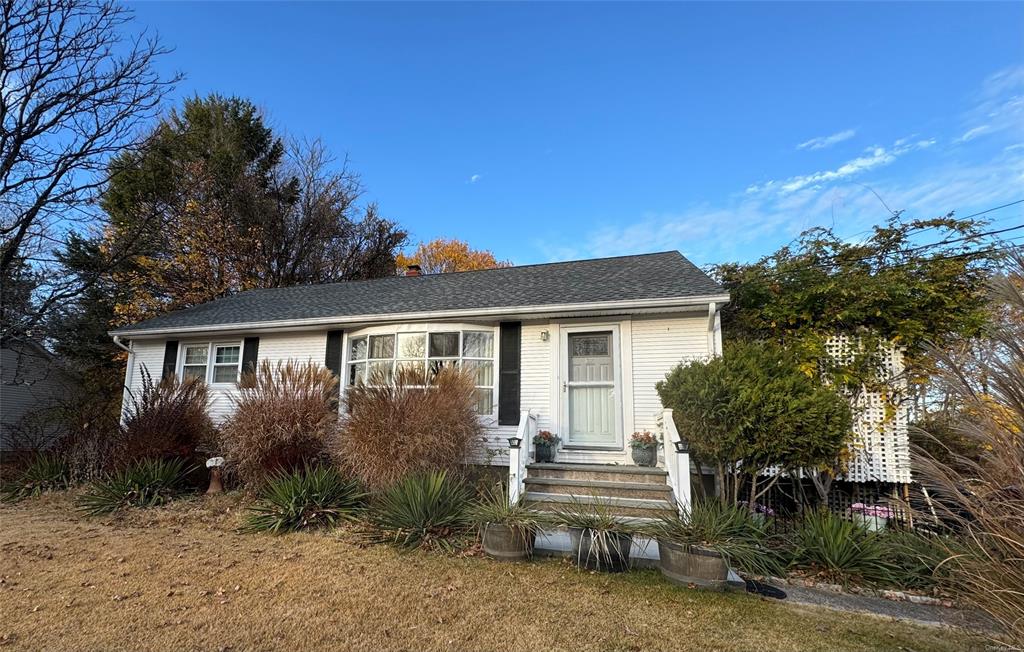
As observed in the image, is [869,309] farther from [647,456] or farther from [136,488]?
[136,488]

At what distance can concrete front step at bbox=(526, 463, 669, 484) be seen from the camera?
6.21m

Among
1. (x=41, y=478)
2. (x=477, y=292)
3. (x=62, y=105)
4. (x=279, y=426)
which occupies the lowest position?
(x=41, y=478)

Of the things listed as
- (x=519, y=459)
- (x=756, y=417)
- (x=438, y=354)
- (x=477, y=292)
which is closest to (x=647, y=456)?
(x=756, y=417)

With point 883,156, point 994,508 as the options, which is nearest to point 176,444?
point 994,508

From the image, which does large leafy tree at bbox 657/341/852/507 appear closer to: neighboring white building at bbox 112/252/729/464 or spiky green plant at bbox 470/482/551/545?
neighboring white building at bbox 112/252/729/464

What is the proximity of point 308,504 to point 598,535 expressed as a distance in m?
3.93

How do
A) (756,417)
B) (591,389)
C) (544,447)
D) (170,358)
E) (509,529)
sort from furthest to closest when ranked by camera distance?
(170,358) → (591,389) → (544,447) → (756,417) → (509,529)

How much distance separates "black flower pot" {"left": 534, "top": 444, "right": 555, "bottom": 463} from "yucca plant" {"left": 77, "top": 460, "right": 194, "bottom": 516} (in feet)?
19.5

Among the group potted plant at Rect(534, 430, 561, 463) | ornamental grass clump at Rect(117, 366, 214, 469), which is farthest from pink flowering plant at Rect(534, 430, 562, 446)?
ornamental grass clump at Rect(117, 366, 214, 469)

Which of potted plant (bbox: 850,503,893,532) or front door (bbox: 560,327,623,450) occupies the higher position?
front door (bbox: 560,327,623,450)

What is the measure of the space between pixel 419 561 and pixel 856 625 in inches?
152

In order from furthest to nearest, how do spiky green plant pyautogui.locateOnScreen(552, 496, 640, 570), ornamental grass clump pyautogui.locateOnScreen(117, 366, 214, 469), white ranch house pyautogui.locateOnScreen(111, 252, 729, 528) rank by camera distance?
ornamental grass clump pyautogui.locateOnScreen(117, 366, 214, 469) → white ranch house pyautogui.locateOnScreen(111, 252, 729, 528) → spiky green plant pyautogui.locateOnScreen(552, 496, 640, 570)

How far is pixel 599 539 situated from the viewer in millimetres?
4629

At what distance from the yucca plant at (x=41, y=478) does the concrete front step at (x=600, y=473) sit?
8.85 meters
